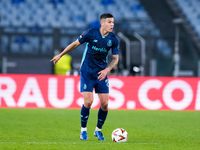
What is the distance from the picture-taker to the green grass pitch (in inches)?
248

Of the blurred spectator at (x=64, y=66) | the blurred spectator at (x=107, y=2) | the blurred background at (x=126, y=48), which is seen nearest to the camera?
the blurred spectator at (x=64, y=66)

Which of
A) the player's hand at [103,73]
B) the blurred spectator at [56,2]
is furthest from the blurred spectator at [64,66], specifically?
the player's hand at [103,73]

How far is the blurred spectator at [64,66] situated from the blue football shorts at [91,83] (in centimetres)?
898

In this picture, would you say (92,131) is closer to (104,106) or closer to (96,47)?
(104,106)

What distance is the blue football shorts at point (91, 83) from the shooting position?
22.9ft

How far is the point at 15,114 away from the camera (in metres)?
11.5

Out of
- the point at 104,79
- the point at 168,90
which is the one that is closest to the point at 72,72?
the point at 168,90

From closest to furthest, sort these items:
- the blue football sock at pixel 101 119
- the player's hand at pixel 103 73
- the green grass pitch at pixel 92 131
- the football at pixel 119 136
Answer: the green grass pitch at pixel 92 131 < the football at pixel 119 136 < the player's hand at pixel 103 73 < the blue football sock at pixel 101 119

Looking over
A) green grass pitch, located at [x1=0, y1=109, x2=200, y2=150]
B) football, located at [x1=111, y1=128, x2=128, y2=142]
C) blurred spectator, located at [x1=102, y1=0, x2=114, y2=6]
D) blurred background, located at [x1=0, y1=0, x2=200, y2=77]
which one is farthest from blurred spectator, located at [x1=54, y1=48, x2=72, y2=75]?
football, located at [x1=111, y1=128, x2=128, y2=142]

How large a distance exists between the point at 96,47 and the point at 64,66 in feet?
30.4

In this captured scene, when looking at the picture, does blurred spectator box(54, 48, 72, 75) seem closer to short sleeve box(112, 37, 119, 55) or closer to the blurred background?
the blurred background

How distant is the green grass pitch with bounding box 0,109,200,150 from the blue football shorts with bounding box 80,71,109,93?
0.75 meters

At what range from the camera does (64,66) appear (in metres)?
16.1

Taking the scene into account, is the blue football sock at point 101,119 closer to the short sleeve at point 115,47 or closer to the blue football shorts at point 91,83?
the blue football shorts at point 91,83
